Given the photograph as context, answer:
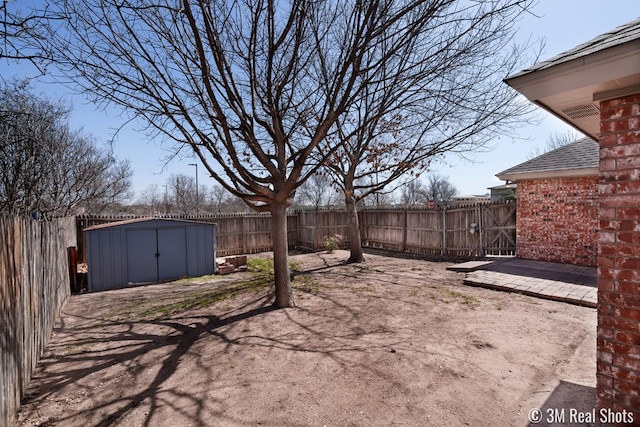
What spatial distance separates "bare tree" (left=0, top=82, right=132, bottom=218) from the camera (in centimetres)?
752

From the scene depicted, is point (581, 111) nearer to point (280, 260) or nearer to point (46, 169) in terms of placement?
point (280, 260)

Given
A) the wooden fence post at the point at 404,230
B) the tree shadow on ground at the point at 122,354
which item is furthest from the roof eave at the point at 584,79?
the wooden fence post at the point at 404,230

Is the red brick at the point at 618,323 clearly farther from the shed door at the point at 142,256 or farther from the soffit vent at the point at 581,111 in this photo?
the shed door at the point at 142,256

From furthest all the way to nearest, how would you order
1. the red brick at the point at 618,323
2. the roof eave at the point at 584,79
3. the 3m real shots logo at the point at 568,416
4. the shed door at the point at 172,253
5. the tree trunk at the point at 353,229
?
the tree trunk at the point at 353,229 → the shed door at the point at 172,253 → the 3m real shots logo at the point at 568,416 → the red brick at the point at 618,323 → the roof eave at the point at 584,79

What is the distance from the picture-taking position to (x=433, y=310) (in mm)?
5672

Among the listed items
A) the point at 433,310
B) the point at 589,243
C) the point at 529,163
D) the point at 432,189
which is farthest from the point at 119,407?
the point at 432,189

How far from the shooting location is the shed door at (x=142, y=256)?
925 cm

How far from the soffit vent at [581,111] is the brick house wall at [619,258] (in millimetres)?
477

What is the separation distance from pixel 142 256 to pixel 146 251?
17cm

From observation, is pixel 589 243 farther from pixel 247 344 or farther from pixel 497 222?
pixel 247 344

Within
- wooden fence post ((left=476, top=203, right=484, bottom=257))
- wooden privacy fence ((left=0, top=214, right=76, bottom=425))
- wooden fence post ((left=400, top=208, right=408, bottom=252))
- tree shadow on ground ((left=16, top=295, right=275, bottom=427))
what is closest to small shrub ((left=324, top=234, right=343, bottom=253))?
wooden fence post ((left=400, top=208, right=408, bottom=252))

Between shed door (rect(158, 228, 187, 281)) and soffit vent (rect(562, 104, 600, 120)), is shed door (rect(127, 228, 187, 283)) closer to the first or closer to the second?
shed door (rect(158, 228, 187, 281))

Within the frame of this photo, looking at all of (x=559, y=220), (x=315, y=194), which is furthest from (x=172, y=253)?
(x=315, y=194)

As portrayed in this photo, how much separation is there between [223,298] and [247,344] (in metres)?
2.82
